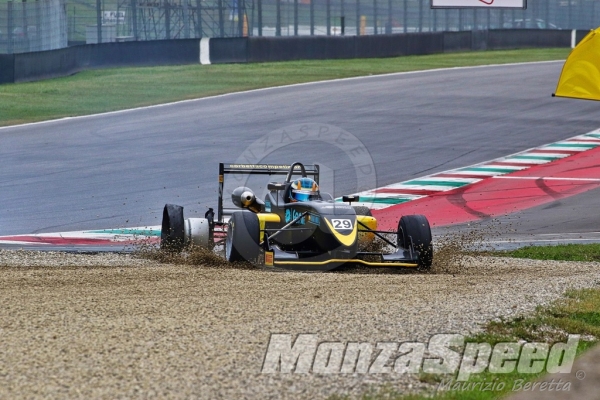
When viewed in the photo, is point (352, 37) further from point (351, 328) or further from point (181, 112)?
point (351, 328)

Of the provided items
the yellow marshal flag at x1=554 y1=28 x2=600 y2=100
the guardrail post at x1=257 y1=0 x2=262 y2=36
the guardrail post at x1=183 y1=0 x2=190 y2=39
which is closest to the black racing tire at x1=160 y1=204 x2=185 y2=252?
the yellow marshal flag at x1=554 y1=28 x2=600 y2=100

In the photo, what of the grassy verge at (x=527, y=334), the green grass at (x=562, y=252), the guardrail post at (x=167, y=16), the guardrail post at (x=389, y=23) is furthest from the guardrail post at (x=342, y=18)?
the grassy verge at (x=527, y=334)

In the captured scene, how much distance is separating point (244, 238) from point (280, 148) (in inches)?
401

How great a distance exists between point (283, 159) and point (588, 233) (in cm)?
655

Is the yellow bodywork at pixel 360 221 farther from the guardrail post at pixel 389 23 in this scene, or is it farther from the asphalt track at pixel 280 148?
the guardrail post at pixel 389 23

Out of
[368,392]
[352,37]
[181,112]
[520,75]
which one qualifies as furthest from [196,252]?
[352,37]

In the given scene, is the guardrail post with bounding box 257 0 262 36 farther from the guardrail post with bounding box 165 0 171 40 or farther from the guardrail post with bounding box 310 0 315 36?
the guardrail post with bounding box 165 0 171 40

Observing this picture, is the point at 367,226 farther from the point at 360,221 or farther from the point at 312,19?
the point at 312,19

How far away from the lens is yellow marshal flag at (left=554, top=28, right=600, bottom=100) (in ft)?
50.1

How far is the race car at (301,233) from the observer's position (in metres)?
10.3

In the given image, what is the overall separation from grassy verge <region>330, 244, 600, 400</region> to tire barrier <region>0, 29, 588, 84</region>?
21.3 meters

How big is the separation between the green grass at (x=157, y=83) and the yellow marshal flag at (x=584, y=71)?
505 inches

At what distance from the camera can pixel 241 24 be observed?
1399 inches

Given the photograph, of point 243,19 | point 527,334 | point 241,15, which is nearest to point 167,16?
point 241,15
